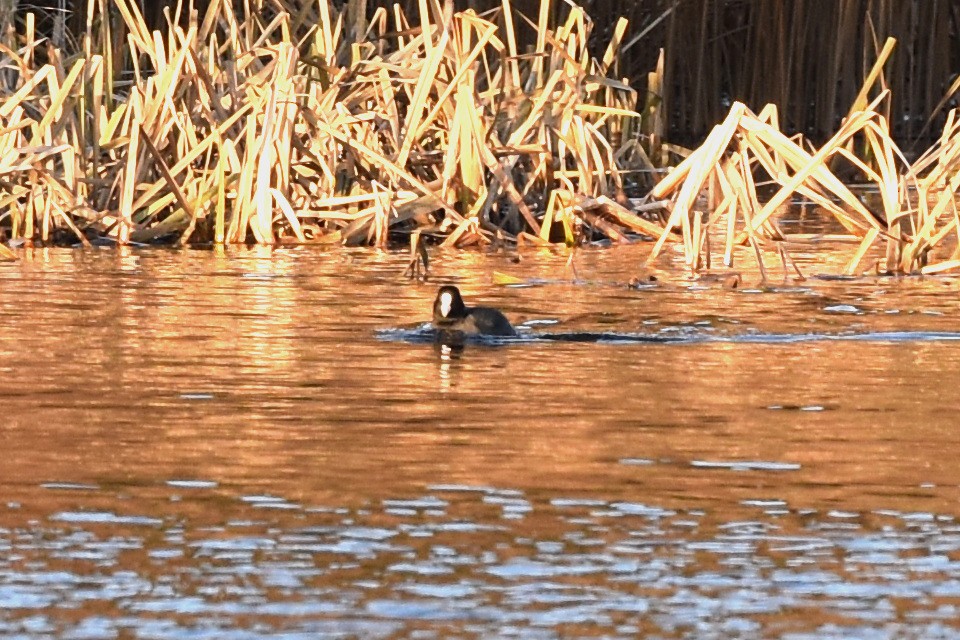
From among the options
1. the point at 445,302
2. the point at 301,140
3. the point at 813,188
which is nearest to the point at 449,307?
the point at 445,302

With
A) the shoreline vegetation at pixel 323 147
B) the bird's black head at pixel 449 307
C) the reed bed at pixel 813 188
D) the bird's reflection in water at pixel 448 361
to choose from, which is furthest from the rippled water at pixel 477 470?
the shoreline vegetation at pixel 323 147

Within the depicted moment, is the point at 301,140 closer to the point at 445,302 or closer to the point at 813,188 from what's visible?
the point at 813,188

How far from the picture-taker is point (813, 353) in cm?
854

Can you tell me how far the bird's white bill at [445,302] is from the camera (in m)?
9.03

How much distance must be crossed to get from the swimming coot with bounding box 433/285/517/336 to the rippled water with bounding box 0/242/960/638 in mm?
124

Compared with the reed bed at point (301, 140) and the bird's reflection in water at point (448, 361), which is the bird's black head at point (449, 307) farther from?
the reed bed at point (301, 140)

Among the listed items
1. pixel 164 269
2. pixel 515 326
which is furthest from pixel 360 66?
pixel 515 326

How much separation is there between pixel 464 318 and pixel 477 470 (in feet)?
10.6

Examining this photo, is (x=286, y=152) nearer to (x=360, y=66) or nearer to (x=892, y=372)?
(x=360, y=66)

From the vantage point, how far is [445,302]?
9047mm

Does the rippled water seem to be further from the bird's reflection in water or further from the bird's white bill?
the bird's white bill

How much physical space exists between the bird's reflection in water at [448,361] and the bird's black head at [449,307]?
0.44ft

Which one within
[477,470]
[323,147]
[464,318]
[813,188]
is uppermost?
[323,147]

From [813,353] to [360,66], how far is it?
236 inches
